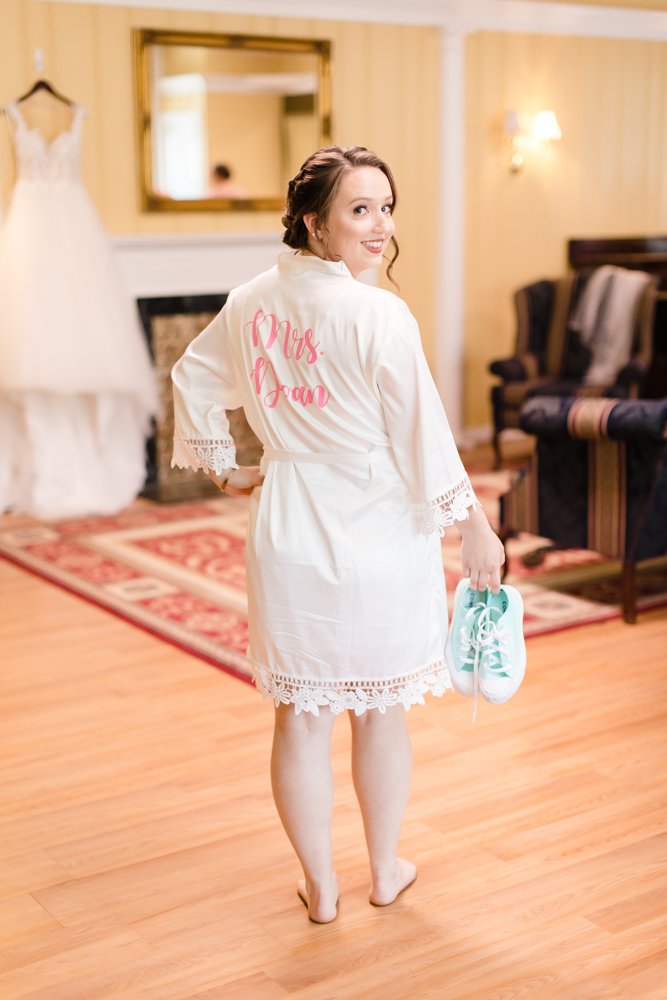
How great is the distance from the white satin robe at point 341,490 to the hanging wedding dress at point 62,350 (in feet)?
12.8

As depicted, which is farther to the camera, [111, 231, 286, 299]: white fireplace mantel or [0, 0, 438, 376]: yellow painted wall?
[111, 231, 286, 299]: white fireplace mantel

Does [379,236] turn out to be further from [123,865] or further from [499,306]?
[499,306]

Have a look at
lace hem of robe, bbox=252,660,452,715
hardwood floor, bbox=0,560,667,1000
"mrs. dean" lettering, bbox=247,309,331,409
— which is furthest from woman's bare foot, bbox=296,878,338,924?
"mrs. dean" lettering, bbox=247,309,331,409

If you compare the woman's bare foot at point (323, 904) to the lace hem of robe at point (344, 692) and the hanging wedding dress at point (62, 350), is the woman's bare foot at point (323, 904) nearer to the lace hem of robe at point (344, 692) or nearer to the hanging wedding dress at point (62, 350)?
the lace hem of robe at point (344, 692)

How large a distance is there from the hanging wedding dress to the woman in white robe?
383 centimetres

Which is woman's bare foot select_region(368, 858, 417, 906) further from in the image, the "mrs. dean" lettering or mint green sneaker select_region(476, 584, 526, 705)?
the "mrs. dean" lettering

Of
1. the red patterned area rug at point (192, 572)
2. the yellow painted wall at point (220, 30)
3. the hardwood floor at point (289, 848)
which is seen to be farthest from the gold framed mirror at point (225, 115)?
the hardwood floor at point (289, 848)

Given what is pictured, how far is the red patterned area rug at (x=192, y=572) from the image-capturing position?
4.35 m

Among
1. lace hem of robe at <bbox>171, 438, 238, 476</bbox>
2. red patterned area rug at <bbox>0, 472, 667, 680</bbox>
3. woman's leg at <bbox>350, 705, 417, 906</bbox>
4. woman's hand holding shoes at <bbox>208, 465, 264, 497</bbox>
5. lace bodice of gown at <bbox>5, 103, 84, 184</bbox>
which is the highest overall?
lace bodice of gown at <bbox>5, 103, 84, 184</bbox>

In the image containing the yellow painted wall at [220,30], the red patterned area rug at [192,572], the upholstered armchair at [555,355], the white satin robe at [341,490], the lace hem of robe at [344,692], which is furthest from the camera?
the upholstered armchair at [555,355]

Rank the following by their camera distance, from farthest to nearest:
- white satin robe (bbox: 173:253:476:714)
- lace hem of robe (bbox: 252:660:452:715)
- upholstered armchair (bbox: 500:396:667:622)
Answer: upholstered armchair (bbox: 500:396:667:622)
lace hem of robe (bbox: 252:660:452:715)
white satin robe (bbox: 173:253:476:714)

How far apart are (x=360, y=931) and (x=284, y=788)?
1.11 feet

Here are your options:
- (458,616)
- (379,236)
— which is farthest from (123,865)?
(379,236)

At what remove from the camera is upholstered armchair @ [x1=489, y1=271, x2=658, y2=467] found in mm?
7008
